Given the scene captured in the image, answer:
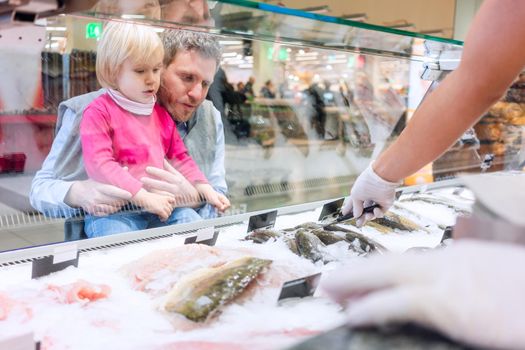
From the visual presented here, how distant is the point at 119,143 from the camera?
2.23 meters

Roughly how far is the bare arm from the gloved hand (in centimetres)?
15

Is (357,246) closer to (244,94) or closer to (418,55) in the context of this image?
(418,55)

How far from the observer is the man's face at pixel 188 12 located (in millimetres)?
1424

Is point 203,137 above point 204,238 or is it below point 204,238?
above

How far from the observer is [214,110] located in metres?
2.79

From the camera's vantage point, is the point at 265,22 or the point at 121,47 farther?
the point at 121,47

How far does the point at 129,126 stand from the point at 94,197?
312 mm

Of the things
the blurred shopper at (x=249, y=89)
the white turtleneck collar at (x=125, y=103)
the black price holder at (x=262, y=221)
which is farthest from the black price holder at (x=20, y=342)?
the blurred shopper at (x=249, y=89)

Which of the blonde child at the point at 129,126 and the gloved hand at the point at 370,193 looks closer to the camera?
the gloved hand at the point at 370,193

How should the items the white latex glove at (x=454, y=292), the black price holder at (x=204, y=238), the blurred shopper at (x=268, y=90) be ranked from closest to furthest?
the white latex glove at (x=454, y=292) < the black price holder at (x=204, y=238) < the blurred shopper at (x=268, y=90)

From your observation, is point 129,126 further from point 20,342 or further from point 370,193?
point 20,342

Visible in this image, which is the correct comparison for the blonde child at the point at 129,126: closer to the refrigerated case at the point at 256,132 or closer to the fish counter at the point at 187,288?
the refrigerated case at the point at 256,132

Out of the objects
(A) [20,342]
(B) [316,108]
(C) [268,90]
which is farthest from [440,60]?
(B) [316,108]

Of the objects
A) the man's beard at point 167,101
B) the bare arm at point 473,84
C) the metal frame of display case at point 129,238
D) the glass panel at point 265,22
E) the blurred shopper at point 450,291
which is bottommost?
the metal frame of display case at point 129,238
